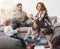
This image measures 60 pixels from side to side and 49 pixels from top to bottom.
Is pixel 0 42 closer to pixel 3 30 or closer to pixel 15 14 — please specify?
pixel 3 30

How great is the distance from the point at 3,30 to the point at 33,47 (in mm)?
597

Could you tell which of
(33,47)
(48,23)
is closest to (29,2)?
(48,23)

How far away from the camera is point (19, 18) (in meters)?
3.04

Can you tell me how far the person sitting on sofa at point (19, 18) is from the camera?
2971 mm

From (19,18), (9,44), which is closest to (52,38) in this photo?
(9,44)

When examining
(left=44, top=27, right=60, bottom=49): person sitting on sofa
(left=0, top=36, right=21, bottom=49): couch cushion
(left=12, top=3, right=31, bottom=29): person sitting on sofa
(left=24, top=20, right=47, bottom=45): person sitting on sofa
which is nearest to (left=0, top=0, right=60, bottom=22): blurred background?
(left=12, top=3, right=31, bottom=29): person sitting on sofa

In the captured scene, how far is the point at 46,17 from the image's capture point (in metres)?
3.01

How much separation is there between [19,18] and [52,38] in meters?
0.80

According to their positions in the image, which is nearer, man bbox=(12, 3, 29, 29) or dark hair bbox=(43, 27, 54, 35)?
dark hair bbox=(43, 27, 54, 35)

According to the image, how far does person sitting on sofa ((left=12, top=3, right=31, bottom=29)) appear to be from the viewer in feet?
9.75

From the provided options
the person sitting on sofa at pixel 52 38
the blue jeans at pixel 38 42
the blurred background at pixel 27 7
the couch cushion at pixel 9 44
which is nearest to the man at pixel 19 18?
the blurred background at pixel 27 7

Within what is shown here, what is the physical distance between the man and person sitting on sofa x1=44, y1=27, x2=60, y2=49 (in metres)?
0.47

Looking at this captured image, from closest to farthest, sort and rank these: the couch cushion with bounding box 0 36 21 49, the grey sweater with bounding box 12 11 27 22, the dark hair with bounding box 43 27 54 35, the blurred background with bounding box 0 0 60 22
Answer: the couch cushion with bounding box 0 36 21 49, the dark hair with bounding box 43 27 54 35, the grey sweater with bounding box 12 11 27 22, the blurred background with bounding box 0 0 60 22

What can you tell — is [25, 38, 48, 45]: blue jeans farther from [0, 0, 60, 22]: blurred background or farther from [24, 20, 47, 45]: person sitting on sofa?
[0, 0, 60, 22]: blurred background
